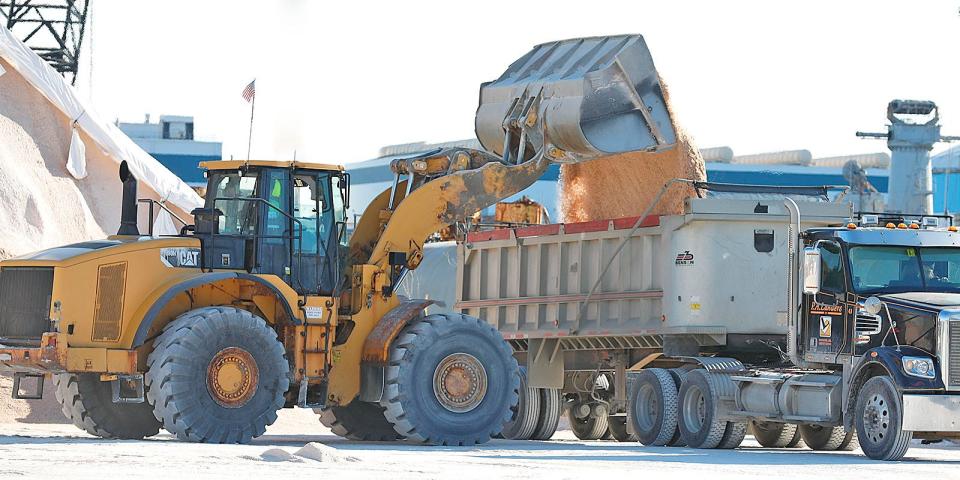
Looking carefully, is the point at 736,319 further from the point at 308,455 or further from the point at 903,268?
the point at 308,455

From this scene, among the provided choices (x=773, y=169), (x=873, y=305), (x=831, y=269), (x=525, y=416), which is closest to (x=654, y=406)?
(x=525, y=416)

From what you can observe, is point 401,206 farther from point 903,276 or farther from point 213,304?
point 903,276

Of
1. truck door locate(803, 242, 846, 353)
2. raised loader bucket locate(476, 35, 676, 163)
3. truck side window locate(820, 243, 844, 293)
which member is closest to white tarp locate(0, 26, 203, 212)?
raised loader bucket locate(476, 35, 676, 163)

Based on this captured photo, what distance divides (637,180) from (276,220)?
9569 millimetres

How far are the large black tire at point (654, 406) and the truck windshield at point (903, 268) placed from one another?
332 cm

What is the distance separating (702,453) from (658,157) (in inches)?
345

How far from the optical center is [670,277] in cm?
2070

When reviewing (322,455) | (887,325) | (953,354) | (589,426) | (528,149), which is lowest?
(589,426)

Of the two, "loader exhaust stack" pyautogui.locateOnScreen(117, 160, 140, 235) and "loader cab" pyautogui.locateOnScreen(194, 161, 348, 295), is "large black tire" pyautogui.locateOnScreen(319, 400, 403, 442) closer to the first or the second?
"loader cab" pyautogui.locateOnScreen(194, 161, 348, 295)

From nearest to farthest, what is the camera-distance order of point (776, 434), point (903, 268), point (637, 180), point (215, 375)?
point (215, 375) → point (903, 268) → point (776, 434) → point (637, 180)

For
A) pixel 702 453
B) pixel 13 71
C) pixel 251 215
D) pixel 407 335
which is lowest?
pixel 702 453

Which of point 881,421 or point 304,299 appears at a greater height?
point 304,299

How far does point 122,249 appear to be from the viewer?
16859 millimetres

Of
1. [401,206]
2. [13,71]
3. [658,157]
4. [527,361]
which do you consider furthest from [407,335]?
[13,71]
